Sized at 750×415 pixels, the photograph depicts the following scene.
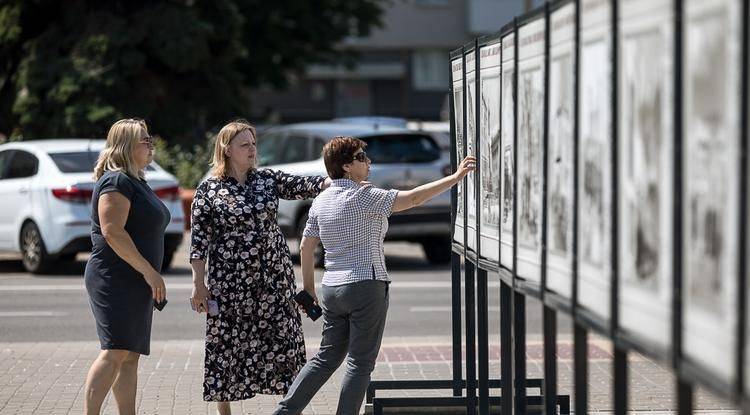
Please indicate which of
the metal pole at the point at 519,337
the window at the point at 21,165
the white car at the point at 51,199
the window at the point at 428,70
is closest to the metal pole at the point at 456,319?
the metal pole at the point at 519,337

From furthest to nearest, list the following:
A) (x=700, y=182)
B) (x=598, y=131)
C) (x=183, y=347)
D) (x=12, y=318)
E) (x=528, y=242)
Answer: (x=12, y=318) < (x=183, y=347) < (x=528, y=242) < (x=598, y=131) < (x=700, y=182)

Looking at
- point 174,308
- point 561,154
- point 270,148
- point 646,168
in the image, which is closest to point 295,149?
point 270,148

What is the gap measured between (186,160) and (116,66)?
2623mm

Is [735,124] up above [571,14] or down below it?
below

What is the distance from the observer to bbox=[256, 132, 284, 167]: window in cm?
1738

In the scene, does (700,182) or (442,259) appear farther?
(442,259)

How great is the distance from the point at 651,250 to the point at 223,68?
85.8 ft

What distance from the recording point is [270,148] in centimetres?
1778

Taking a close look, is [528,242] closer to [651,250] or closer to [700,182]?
[651,250]

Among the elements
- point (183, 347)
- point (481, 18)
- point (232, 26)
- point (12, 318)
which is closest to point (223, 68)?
point (232, 26)

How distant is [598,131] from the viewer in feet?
12.7

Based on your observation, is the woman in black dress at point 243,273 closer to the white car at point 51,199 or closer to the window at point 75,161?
the white car at point 51,199

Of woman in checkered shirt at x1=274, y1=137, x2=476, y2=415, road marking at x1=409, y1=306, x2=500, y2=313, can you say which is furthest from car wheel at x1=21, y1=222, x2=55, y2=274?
woman in checkered shirt at x1=274, y1=137, x2=476, y2=415

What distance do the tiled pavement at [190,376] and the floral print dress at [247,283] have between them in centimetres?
92
